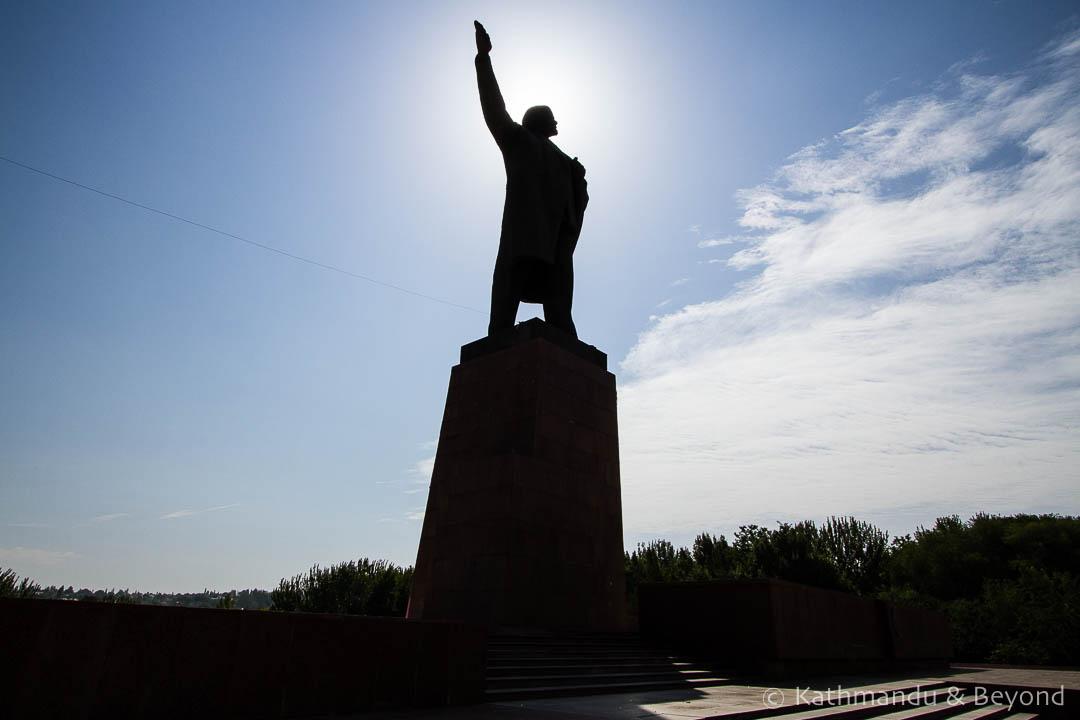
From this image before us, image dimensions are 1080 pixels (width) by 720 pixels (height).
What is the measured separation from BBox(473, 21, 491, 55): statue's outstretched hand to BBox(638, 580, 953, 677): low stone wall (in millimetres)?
10398

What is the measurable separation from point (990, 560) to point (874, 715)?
37366 mm

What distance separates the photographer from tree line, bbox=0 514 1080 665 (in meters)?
18.0

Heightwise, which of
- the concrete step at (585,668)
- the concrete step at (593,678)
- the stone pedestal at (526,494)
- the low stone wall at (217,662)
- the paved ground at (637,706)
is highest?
the stone pedestal at (526,494)

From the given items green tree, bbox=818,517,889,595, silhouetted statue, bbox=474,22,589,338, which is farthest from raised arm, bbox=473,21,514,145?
green tree, bbox=818,517,889,595

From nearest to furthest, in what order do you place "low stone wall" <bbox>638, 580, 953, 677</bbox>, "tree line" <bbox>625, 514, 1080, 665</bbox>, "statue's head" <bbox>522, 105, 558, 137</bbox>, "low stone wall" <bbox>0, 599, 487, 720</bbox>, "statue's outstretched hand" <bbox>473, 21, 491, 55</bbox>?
"low stone wall" <bbox>0, 599, 487, 720</bbox> < "low stone wall" <bbox>638, 580, 953, 677</bbox> < "statue's outstretched hand" <bbox>473, 21, 491, 55</bbox> < "statue's head" <bbox>522, 105, 558, 137</bbox> < "tree line" <bbox>625, 514, 1080, 665</bbox>

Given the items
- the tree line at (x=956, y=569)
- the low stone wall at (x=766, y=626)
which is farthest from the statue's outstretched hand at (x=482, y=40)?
the tree line at (x=956, y=569)

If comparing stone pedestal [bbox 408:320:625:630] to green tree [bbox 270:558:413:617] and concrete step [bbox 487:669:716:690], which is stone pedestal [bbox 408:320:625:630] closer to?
concrete step [bbox 487:669:716:690]

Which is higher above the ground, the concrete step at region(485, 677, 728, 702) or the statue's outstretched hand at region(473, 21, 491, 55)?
the statue's outstretched hand at region(473, 21, 491, 55)

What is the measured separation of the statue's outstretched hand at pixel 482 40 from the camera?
1211 cm

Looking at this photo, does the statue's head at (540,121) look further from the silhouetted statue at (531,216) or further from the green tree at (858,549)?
the green tree at (858,549)

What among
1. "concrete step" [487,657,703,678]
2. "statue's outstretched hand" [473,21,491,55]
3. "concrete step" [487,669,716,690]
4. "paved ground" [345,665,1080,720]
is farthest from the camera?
"statue's outstretched hand" [473,21,491,55]

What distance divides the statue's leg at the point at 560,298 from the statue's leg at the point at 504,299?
2.37ft

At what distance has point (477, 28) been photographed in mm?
12125

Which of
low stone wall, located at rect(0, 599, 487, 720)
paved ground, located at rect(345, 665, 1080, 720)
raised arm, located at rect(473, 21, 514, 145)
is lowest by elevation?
paved ground, located at rect(345, 665, 1080, 720)
